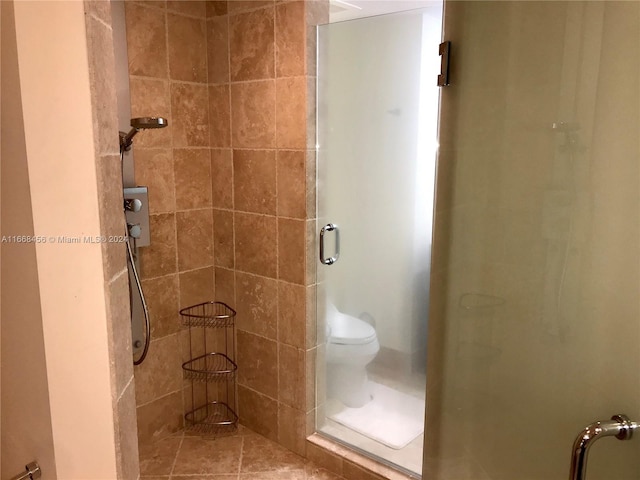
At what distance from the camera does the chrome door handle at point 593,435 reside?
1.06 m

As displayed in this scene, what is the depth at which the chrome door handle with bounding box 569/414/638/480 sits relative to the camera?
1060mm

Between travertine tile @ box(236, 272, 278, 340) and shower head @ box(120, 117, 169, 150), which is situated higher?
shower head @ box(120, 117, 169, 150)

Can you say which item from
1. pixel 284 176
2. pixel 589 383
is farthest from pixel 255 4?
pixel 589 383

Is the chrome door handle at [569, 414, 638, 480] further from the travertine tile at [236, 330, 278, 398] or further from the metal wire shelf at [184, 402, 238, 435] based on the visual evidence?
the metal wire shelf at [184, 402, 238, 435]

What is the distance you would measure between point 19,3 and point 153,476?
2005 millimetres

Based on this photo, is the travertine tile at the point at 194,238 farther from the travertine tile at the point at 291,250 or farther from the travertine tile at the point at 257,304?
the travertine tile at the point at 291,250

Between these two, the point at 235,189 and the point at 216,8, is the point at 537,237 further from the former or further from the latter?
the point at 216,8

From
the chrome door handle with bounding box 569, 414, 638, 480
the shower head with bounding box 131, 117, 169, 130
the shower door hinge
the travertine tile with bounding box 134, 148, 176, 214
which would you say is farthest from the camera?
the travertine tile with bounding box 134, 148, 176, 214

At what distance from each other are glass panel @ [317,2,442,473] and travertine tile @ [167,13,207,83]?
2.17 feet

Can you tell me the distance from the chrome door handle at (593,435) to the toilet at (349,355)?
4.28ft

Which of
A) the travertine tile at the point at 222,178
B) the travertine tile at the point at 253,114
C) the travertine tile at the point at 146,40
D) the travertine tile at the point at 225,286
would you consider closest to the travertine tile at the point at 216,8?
the travertine tile at the point at 146,40

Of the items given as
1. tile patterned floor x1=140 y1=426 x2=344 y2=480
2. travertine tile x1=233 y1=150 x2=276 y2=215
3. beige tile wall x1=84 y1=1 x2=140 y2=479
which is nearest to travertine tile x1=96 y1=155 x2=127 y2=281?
beige tile wall x1=84 y1=1 x2=140 y2=479

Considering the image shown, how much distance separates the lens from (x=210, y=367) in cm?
268

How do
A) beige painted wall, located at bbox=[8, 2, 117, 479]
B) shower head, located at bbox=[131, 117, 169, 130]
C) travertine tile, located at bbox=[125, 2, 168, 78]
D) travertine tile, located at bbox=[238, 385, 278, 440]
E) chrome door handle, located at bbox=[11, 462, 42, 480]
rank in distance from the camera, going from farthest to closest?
1. travertine tile, located at bbox=[238, 385, 278, 440]
2. travertine tile, located at bbox=[125, 2, 168, 78]
3. shower head, located at bbox=[131, 117, 169, 130]
4. chrome door handle, located at bbox=[11, 462, 42, 480]
5. beige painted wall, located at bbox=[8, 2, 117, 479]
